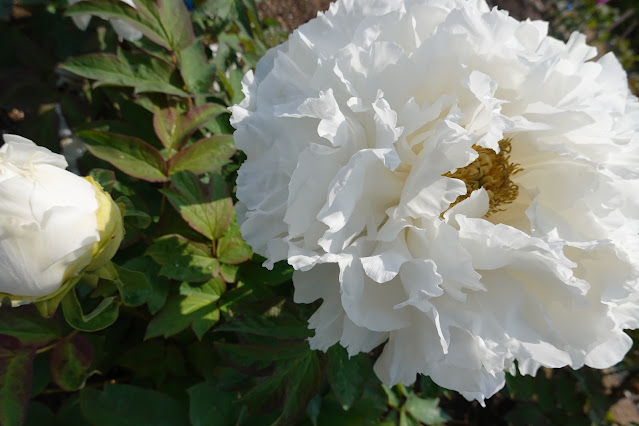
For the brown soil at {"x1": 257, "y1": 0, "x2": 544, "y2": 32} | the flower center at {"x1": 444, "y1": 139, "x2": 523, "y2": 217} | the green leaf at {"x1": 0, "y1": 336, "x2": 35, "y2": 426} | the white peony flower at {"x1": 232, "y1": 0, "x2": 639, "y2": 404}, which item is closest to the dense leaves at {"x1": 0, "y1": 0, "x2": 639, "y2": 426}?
the green leaf at {"x1": 0, "y1": 336, "x2": 35, "y2": 426}

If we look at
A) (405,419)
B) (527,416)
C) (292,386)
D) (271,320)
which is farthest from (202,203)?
(527,416)

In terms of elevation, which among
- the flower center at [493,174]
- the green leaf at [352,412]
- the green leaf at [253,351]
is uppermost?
the flower center at [493,174]

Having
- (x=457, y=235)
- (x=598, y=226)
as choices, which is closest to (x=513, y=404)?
(x=598, y=226)

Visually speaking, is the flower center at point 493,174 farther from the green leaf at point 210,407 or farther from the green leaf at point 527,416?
the green leaf at point 527,416

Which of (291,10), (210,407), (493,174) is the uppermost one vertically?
(493,174)

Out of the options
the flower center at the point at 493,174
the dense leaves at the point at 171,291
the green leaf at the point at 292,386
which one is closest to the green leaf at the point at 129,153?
the dense leaves at the point at 171,291

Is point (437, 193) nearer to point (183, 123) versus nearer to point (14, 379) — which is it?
point (183, 123)

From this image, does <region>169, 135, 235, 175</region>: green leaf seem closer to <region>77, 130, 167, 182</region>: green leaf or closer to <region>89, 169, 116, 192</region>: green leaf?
<region>77, 130, 167, 182</region>: green leaf

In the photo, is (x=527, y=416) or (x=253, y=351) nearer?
(x=253, y=351)
